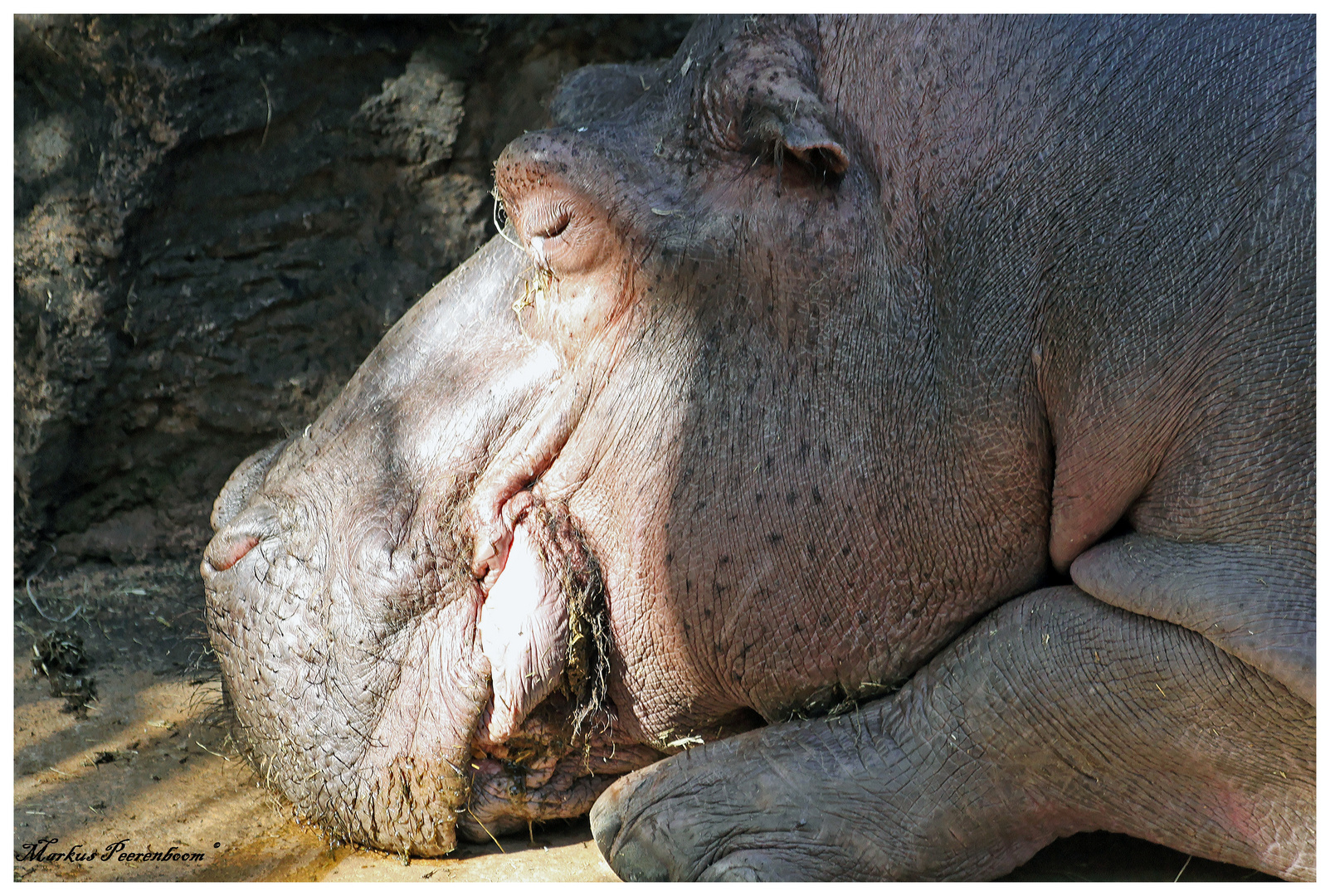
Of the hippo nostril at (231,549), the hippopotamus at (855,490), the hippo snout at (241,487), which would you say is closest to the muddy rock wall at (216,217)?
the hippo snout at (241,487)

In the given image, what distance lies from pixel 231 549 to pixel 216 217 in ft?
6.42

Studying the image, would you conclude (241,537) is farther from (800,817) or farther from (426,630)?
(800,817)

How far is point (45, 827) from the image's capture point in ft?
9.98

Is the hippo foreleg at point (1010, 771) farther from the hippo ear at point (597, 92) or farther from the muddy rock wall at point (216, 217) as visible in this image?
the muddy rock wall at point (216, 217)

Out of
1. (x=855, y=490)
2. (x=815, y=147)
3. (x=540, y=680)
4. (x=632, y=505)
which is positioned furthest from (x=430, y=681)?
(x=815, y=147)

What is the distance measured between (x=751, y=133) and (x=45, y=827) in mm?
2396

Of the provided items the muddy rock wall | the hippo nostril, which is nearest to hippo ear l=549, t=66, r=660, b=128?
the hippo nostril

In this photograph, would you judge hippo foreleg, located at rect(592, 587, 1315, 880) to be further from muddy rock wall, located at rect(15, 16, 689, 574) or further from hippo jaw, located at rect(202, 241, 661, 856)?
muddy rock wall, located at rect(15, 16, 689, 574)

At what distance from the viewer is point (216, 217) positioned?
14.7ft

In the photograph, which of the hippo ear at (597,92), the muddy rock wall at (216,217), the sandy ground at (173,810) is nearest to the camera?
the sandy ground at (173,810)

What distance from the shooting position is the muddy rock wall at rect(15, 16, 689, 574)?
4293 millimetres

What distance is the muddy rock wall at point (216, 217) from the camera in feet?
14.1

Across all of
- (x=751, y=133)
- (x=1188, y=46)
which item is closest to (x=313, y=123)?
(x=751, y=133)

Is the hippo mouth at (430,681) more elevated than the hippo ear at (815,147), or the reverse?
the hippo ear at (815,147)
